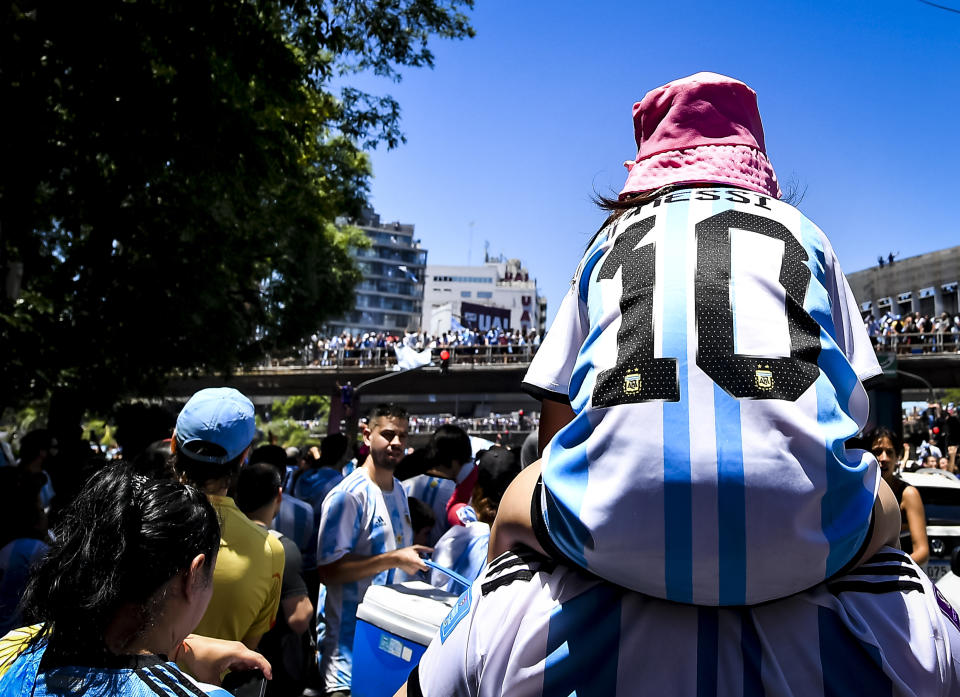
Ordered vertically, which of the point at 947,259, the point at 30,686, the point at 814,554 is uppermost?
the point at 947,259

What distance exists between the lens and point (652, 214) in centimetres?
154

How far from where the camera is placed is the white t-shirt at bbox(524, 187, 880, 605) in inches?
48.1

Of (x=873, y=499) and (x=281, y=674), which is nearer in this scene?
(x=873, y=499)

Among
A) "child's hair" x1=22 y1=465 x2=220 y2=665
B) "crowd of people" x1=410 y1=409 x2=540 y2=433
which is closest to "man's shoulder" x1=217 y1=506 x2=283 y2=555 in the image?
"child's hair" x1=22 y1=465 x2=220 y2=665

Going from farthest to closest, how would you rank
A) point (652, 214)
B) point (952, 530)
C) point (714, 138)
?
point (952, 530) < point (714, 138) < point (652, 214)

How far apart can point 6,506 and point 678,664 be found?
4.30 m

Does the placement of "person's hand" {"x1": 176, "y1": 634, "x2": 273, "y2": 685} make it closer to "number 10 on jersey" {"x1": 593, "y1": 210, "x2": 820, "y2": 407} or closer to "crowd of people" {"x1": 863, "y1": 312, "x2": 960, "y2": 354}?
"number 10 on jersey" {"x1": 593, "y1": 210, "x2": 820, "y2": 407}

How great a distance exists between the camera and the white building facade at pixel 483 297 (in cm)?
9656

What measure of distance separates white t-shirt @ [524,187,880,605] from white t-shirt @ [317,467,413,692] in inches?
139

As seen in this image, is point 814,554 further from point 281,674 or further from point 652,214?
point 281,674

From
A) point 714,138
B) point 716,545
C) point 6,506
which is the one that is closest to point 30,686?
point 716,545

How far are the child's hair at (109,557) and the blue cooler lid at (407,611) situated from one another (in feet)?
2.80

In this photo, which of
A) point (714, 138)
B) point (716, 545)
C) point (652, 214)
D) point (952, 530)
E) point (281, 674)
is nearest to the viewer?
point (716, 545)

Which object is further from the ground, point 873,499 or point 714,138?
point 714,138
